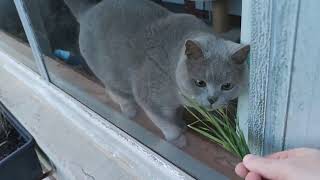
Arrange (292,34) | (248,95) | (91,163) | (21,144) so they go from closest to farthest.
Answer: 1. (292,34)
2. (248,95)
3. (91,163)
4. (21,144)

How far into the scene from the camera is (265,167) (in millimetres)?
507

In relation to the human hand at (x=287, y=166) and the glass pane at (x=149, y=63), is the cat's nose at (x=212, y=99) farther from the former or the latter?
the human hand at (x=287, y=166)

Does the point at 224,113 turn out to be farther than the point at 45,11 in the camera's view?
No

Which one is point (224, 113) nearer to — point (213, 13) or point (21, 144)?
point (213, 13)

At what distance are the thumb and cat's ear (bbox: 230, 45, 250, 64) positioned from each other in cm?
17

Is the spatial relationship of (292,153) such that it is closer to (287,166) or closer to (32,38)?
(287,166)

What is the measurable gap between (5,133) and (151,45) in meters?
0.91

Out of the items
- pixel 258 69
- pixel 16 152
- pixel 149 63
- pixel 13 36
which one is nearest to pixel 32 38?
pixel 13 36

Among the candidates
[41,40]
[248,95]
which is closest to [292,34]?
[248,95]

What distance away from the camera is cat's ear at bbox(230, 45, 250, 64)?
0.56m

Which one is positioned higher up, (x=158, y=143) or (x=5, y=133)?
(x=158, y=143)

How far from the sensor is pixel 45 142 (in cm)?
125

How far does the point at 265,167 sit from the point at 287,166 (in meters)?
0.04

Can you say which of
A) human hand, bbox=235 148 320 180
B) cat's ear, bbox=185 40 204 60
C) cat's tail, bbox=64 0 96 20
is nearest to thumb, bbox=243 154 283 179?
human hand, bbox=235 148 320 180
